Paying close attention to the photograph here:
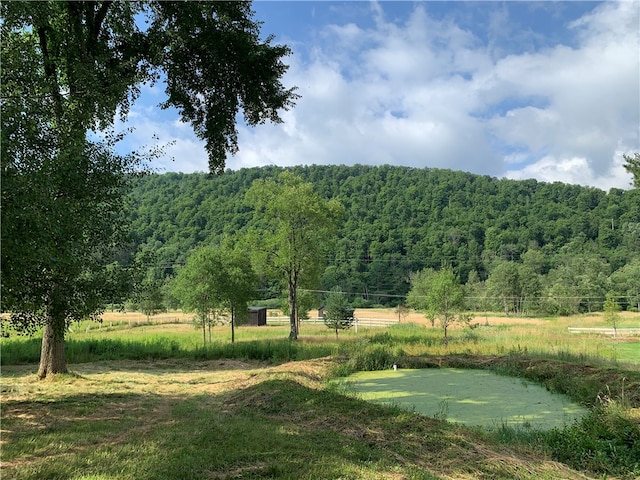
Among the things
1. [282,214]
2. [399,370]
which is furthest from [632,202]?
[399,370]

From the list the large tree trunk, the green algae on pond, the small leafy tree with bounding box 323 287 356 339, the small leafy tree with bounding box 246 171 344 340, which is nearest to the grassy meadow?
the large tree trunk

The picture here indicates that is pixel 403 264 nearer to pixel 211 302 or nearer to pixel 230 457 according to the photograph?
pixel 211 302

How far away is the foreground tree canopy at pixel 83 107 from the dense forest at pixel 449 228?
47.2 meters

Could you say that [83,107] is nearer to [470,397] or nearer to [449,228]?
[470,397]

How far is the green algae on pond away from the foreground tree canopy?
5990 millimetres

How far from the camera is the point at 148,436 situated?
16.0 ft

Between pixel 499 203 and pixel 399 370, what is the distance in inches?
3010

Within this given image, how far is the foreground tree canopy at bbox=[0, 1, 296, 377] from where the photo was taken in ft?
15.6

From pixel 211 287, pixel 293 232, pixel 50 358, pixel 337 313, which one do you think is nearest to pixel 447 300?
pixel 337 313

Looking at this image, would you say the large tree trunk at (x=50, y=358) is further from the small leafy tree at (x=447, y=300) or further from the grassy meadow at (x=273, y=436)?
the small leafy tree at (x=447, y=300)

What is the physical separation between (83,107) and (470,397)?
9.25 meters

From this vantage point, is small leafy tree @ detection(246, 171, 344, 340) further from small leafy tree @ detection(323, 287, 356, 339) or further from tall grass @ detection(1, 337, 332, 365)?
tall grass @ detection(1, 337, 332, 365)

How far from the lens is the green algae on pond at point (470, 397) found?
700cm

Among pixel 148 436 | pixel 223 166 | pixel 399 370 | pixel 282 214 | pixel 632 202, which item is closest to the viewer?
pixel 148 436
